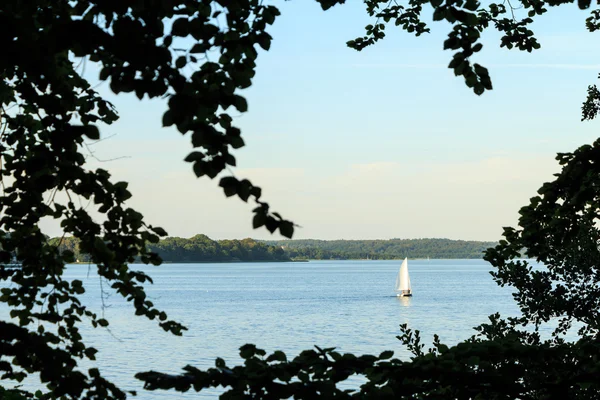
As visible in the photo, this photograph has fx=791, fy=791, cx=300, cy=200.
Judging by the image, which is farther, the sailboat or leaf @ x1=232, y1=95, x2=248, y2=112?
the sailboat

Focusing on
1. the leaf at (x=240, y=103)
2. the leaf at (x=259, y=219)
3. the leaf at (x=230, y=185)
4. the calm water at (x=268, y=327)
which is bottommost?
the calm water at (x=268, y=327)

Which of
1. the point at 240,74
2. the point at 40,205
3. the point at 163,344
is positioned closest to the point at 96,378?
the point at 40,205

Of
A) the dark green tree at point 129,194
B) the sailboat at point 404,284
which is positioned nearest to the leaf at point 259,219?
the dark green tree at point 129,194

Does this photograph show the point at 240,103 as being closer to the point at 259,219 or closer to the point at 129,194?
the point at 259,219

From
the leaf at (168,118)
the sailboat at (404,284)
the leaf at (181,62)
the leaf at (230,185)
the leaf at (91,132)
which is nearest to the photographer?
the leaf at (168,118)

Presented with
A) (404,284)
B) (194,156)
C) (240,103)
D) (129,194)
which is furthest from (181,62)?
(404,284)

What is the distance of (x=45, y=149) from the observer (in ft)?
15.6

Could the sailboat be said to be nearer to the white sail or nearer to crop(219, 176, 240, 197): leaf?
the white sail

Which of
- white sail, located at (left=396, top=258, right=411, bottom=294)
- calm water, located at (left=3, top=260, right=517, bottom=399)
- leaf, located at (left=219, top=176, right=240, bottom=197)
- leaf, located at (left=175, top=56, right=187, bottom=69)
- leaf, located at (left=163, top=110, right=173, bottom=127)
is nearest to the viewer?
leaf, located at (left=163, top=110, right=173, bottom=127)

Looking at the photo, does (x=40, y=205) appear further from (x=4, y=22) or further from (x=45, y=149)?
(x=4, y=22)

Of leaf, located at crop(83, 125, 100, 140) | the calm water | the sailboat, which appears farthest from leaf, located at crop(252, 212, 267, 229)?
the sailboat

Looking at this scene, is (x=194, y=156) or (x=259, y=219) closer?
(x=259, y=219)

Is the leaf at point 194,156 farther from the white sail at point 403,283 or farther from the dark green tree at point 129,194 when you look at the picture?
the white sail at point 403,283

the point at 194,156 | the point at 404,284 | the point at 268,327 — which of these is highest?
the point at 194,156
